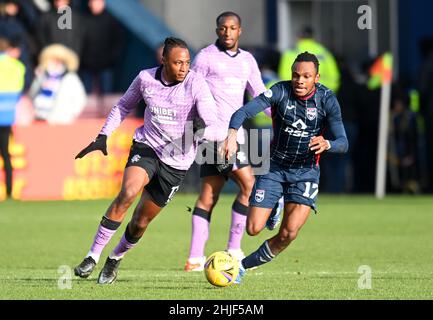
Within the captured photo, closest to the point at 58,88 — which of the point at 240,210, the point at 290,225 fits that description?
the point at 240,210

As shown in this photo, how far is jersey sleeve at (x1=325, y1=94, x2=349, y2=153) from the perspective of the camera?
35.2 feet

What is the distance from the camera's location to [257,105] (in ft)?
36.3

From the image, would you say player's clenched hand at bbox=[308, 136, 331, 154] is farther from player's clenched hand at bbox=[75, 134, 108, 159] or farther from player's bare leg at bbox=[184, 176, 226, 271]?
player's bare leg at bbox=[184, 176, 226, 271]

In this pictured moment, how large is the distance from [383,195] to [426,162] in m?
1.62

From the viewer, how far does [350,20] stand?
1096 inches

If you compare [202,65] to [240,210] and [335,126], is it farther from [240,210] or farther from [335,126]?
[335,126]

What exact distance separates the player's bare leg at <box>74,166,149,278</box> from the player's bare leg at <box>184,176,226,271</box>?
1680 mm

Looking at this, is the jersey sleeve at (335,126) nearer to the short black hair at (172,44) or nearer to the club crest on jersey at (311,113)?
the club crest on jersey at (311,113)

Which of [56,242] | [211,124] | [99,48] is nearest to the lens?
[211,124]

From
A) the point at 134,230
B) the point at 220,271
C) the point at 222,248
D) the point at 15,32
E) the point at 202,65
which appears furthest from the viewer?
the point at 15,32

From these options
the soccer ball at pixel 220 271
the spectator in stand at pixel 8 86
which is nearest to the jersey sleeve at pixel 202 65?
the soccer ball at pixel 220 271

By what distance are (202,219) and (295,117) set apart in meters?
2.28

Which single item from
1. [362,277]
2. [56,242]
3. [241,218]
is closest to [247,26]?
[56,242]

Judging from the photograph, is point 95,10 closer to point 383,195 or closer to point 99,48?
point 99,48
